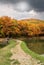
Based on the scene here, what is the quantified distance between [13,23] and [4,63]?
101 meters

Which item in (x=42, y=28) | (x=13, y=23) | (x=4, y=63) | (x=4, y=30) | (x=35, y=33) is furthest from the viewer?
(x=42, y=28)

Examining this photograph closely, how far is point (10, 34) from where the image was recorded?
11750cm

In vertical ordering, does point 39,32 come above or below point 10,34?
above

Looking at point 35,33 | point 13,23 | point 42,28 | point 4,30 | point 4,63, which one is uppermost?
point 42,28

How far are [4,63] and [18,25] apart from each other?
353 ft

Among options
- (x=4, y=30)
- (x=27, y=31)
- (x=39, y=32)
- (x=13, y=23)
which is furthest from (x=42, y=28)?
(x=4, y=30)

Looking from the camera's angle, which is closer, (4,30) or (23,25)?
(4,30)

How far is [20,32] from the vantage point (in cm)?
12688

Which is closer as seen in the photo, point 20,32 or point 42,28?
point 20,32

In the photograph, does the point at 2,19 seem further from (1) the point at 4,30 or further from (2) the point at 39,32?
(2) the point at 39,32

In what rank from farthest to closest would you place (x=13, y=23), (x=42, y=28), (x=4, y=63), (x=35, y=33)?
(x=42, y=28), (x=35, y=33), (x=13, y=23), (x=4, y=63)

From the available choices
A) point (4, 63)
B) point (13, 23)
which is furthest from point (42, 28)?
point (4, 63)

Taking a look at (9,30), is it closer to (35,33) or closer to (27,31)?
(27,31)

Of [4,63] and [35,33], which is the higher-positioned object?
[35,33]
